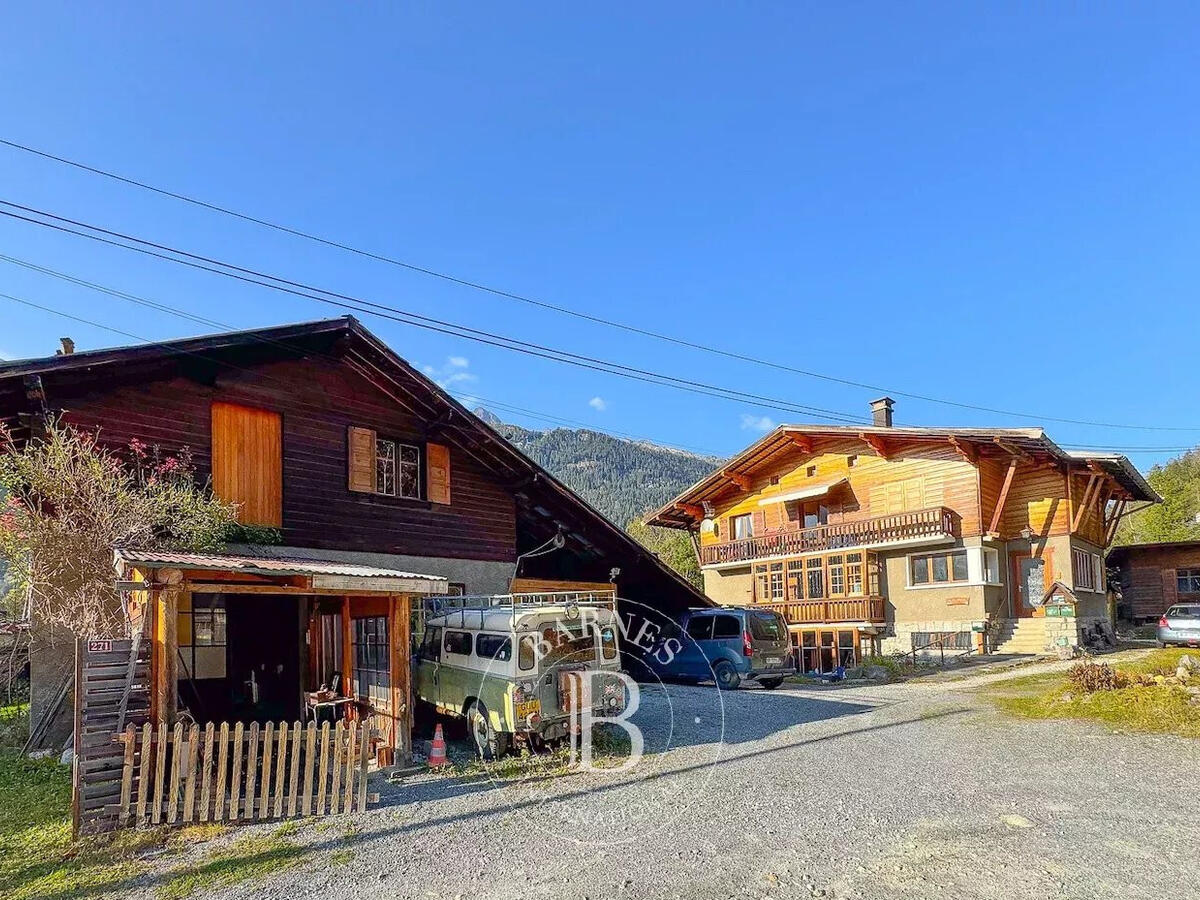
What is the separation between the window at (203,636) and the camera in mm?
12617

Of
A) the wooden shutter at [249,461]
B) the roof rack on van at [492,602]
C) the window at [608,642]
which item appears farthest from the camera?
the wooden shutter at [249,461]

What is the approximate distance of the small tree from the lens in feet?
34.6

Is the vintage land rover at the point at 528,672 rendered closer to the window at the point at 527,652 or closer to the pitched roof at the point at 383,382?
the window at the point at 527,652

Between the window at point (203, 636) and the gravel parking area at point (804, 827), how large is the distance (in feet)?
17.7

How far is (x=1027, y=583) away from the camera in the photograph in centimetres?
2666

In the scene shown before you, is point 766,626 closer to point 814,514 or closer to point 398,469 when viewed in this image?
point 398,469

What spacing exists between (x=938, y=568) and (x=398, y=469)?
1980 cm

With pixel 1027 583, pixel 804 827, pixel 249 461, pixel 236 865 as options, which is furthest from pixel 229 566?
pixel 1027 583

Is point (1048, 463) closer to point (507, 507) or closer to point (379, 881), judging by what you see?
point (507, 507)

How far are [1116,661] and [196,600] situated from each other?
21.8 m

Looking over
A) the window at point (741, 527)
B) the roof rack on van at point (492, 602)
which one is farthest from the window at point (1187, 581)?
the roof rack on van at point (492, 602)

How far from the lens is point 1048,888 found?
5805 mm

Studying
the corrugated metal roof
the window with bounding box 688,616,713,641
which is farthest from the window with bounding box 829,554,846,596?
the corrugated metal roof

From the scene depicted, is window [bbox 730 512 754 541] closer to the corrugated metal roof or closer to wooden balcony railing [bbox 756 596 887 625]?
wooden balcony railing [bbox 756 596 887 625]
